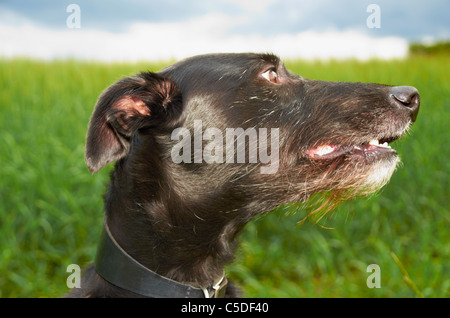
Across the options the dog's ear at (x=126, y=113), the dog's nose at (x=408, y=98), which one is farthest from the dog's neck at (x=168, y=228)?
the dog's nose at (x=408, y=98)

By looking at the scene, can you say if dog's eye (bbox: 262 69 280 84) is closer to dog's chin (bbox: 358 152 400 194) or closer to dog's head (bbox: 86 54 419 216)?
dog's head (bbox: 86 54 419 216)

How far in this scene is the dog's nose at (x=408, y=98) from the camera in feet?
8.73

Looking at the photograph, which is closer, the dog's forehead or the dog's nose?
the dog's nose

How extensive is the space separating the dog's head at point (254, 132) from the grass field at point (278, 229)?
173cm

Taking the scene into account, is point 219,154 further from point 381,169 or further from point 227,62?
point 381,169

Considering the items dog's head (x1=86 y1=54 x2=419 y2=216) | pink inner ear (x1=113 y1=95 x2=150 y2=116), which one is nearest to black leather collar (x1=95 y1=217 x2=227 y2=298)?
dog's head (x1=86 y1=54 x2=419 y2=216)

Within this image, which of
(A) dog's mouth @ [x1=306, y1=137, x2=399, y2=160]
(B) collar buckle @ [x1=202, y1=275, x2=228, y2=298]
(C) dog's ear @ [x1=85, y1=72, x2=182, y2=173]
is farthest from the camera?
(A) dog's mouth @ [x1=306, y1=137, x2=399, y2=160]

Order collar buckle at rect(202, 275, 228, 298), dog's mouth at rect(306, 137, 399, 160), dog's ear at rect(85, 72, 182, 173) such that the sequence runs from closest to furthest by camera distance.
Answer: dog's ear at rect(85, 72, 182, 173) → collar buckle at rect(202, 275, 228, 298) → dog's mouth at rect(306, 137, 399, 160)

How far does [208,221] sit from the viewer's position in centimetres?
274

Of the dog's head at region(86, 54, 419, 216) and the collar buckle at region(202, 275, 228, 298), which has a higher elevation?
the dog's head at region(86, 54, 419, 216)

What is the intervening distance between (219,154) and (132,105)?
602mm

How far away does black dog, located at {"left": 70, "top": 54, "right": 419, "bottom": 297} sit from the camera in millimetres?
2656

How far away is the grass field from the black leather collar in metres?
1.74
